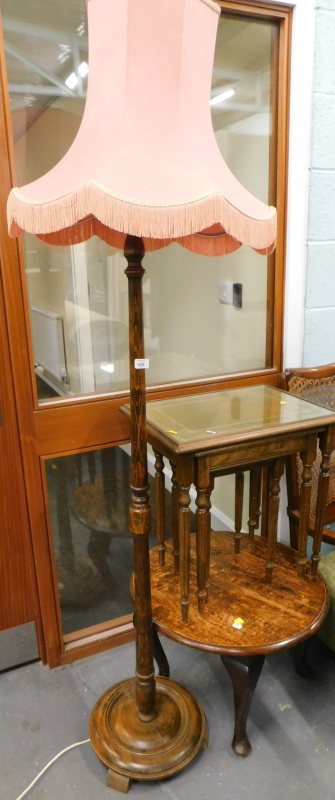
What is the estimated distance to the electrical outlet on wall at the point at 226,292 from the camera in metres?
1.92

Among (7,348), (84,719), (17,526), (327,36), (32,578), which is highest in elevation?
(327,36)

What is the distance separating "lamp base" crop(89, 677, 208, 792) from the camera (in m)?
1.31

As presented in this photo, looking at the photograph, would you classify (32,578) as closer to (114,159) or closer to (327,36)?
(114,159)

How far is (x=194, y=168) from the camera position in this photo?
0.90 m

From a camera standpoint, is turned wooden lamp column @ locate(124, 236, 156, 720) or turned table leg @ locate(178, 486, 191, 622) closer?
turned wooden lamp column @ locate(124, 236, 156, 720)

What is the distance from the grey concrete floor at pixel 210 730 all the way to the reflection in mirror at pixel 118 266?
35.6 inches

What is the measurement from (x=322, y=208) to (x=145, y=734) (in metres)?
1.60

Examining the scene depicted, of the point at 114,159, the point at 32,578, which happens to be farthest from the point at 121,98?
the point at 32,578

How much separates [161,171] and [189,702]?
4.45ft

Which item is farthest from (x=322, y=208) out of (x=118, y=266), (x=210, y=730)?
(x=210, y=730)

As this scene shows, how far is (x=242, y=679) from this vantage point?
1.31 meters

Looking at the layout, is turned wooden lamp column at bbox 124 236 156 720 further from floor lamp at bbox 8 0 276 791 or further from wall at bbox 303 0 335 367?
wall at bbox 303 0 335 367

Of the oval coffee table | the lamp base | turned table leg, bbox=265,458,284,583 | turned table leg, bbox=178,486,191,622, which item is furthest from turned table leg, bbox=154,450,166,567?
the lamp base

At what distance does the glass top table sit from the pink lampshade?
17.9 inches
